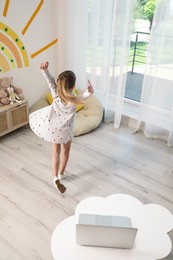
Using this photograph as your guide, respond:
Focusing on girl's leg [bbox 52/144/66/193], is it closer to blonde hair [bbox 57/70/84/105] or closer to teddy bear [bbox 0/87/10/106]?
blonde hair [bbox 57/70/84/105]

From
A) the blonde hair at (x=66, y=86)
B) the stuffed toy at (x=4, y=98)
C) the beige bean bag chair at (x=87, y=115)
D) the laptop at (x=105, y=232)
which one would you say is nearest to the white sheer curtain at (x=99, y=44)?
the beige bean bag chair at (x=87, y=115)

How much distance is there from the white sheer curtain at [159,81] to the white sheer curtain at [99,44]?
11.3 inches

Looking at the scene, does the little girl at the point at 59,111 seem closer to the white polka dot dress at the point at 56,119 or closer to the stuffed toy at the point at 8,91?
the white polka dot dress at the point at 56,119

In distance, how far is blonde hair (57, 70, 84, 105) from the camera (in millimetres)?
1769

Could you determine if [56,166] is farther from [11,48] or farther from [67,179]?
[11,48]

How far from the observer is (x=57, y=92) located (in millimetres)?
1860

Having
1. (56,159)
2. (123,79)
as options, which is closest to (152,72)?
(123,79)

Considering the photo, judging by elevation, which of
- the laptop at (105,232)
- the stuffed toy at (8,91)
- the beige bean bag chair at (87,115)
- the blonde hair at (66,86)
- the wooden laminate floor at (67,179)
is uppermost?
the blonde hair at (66,86)

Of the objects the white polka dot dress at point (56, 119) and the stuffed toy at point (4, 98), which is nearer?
the white polka dot dress at point (56, 119)


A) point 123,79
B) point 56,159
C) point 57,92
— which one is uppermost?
point 57,92

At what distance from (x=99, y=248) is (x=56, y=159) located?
→ 933 mm

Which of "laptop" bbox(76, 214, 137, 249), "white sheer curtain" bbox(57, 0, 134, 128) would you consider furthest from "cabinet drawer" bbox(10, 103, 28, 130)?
"laptop" bbox(76, 214, 137, 249)

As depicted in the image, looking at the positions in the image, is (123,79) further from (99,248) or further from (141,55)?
(99,248)

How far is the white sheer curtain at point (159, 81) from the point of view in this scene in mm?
2455
